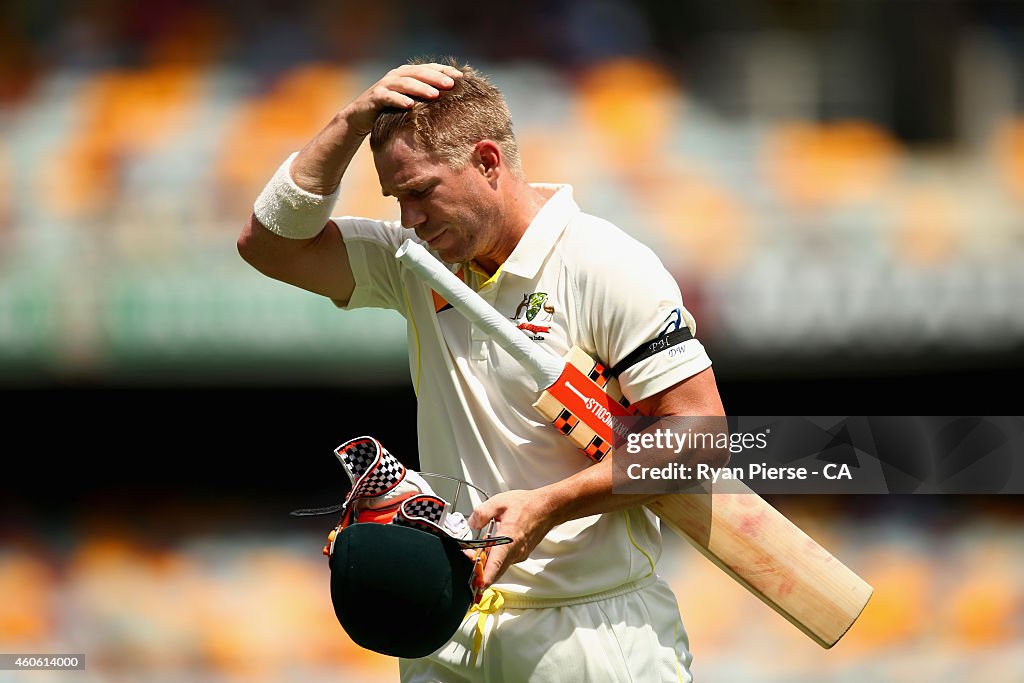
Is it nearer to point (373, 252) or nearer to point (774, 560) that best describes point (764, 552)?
point (774, 560)

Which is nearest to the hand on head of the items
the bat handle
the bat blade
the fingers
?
the fingers

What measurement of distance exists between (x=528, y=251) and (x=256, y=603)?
9.99 ft

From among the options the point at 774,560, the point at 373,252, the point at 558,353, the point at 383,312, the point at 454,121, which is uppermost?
the point at 454,121

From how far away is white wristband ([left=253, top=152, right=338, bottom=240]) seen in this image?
1885mm

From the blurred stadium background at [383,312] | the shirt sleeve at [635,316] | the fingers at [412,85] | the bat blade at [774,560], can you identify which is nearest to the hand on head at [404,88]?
the fingers at [412,85]

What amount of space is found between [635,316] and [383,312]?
2.75m

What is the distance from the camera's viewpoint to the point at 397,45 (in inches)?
197

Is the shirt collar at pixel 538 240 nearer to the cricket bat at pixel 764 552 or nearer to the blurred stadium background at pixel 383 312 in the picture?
the cricket bat at pixel 764 552

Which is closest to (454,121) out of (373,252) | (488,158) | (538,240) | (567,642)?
(488,158)

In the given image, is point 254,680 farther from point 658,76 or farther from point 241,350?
point 658,76

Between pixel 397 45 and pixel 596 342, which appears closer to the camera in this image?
pixel 596 342

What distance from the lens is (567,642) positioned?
1800mm

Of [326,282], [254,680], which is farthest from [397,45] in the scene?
[326,282]

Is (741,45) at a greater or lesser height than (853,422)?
greater
